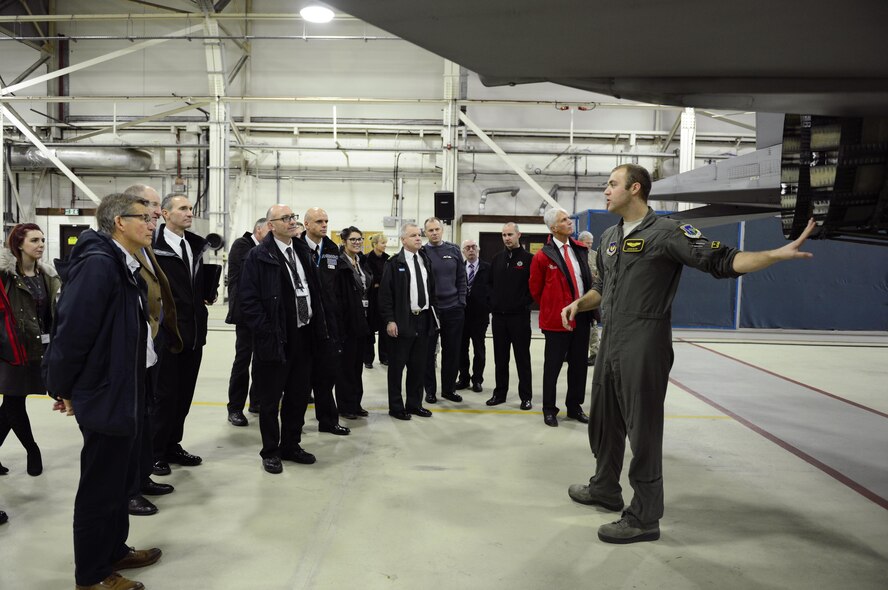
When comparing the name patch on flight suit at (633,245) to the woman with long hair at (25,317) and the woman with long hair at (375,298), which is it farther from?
the woman with long hair at (25,317)

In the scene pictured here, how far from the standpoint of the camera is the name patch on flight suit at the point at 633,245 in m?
2.84

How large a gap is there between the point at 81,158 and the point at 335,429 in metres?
13.9

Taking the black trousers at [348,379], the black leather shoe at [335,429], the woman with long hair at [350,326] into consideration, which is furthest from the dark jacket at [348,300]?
the black leather shoe at [335,429]

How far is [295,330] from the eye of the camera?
12.2 ft

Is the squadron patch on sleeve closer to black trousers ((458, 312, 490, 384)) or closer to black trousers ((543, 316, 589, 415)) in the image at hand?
black trousers ((543, 316, 589, 415))

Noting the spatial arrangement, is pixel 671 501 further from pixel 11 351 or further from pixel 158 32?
pixel 158 32

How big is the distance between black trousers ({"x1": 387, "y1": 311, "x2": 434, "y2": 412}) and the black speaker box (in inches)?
264

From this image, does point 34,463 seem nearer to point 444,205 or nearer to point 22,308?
point 22,308

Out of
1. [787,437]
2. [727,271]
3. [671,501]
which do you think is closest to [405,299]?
[671,501]

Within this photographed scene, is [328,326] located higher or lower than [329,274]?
lower

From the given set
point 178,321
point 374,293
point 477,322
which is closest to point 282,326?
point 178,321

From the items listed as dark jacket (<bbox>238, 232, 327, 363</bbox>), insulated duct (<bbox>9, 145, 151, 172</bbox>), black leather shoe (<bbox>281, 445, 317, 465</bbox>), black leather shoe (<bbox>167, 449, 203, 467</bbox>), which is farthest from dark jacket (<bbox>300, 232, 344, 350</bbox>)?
insulated duct (<bbox>9, 145, 151, 172</bbox>)

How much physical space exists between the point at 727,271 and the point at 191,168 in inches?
626

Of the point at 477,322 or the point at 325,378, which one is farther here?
the point at 477,322
